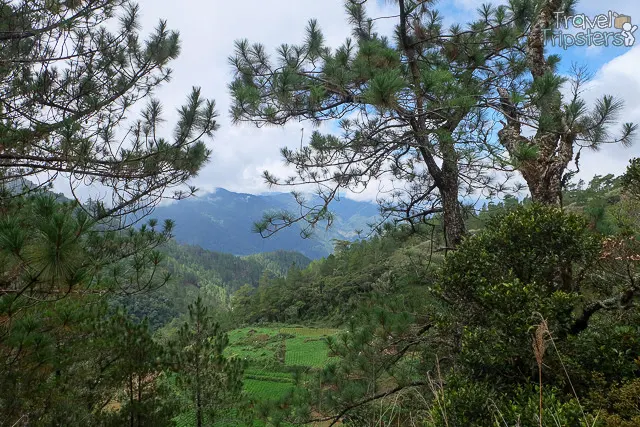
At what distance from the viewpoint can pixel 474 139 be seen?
128 inches

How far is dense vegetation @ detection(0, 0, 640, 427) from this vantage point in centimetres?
259

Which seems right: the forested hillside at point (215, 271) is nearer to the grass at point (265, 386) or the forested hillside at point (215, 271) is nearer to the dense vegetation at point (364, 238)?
the grass at point (265, 386)

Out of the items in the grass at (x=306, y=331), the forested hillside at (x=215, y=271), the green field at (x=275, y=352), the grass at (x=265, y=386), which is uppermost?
the forested hillside at (x=215, y=271)

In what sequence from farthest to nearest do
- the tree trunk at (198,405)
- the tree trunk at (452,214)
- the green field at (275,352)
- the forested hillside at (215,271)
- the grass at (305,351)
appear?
the forested hillside at (215,271), the grass at (305,351), the green field at (275,352), the tree trunk at (198,405), the tree trunk at (452,214)

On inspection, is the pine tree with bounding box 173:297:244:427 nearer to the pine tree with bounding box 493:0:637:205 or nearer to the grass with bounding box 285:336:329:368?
the pine tree with bounding box 493:0:637:205

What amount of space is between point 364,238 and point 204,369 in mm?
3501

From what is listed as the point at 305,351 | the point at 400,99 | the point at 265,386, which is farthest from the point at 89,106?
the point at 305,351

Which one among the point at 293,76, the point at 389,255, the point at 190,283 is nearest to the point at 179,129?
the point at 293,76

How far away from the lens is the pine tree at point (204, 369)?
549 cm

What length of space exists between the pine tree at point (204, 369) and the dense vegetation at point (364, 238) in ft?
0.11

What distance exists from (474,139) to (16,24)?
4.42m

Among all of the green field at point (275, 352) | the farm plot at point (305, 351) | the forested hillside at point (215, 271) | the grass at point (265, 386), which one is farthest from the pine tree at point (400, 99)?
the forested hillside at point (215, 271)

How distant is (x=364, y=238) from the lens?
4449mm

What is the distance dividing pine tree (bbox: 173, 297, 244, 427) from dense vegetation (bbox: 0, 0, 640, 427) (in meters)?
0.03
